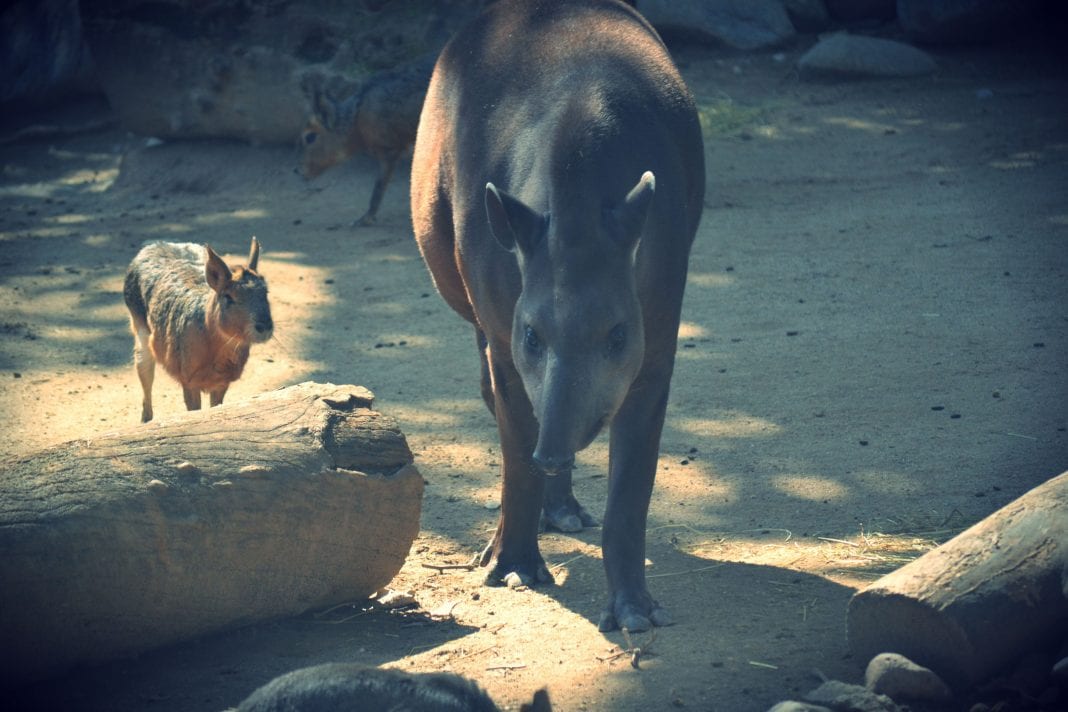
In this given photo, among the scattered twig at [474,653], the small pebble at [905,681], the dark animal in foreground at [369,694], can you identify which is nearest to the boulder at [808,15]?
the scattered twig at [474,653]

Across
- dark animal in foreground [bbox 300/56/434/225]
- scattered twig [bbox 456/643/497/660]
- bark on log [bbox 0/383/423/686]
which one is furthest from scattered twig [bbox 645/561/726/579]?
dark animal in foreground [bbox 300/56/434/225]

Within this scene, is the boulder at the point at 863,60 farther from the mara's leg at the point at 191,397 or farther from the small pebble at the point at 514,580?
the small pebble at the point at 514,580

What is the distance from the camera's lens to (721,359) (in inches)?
275

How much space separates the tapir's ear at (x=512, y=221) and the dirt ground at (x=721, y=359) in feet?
4.41

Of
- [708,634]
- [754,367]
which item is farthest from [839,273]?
[708,634]

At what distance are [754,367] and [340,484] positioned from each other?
319 centimetres

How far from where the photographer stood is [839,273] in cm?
813

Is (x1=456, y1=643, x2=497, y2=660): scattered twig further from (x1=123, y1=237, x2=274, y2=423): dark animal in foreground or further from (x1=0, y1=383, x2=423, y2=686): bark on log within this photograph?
(x1=123, y1=237, x2=274, y2=423): dark animal in foreground

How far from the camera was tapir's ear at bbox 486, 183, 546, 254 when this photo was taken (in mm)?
3973

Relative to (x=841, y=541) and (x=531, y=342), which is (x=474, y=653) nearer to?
(x=531, y=342)

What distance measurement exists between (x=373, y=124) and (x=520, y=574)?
22.0ft

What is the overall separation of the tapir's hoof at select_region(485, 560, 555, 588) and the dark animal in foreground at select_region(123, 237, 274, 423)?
83.6 inches

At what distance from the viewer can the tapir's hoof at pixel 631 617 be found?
4223mm

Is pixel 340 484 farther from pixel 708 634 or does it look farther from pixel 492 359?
pixel 708 634
